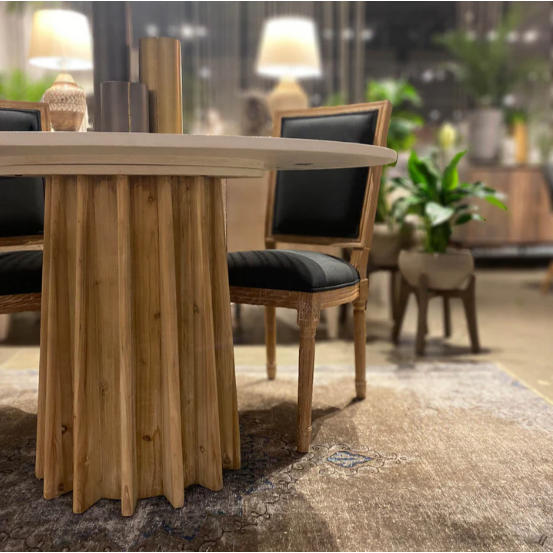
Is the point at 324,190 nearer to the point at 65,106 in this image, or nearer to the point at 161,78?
the point at 161,78

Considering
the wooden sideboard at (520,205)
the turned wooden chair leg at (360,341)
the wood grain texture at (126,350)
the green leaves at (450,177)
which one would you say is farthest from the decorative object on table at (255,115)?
the wooden sideboard at (520,205)

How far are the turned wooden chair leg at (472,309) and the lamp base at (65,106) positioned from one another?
167 cm

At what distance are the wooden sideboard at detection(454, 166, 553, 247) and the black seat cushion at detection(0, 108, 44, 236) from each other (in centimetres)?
443

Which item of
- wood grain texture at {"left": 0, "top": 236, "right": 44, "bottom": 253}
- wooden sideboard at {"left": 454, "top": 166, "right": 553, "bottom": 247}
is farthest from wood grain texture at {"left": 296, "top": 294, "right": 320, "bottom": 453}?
Result: wooden sideboard at {"left": 454, "top": 166, "right": 553, "bottom": 247}

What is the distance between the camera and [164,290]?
1188 millimetres

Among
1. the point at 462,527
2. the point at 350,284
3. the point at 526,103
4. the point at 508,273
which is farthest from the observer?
the point at 526,103

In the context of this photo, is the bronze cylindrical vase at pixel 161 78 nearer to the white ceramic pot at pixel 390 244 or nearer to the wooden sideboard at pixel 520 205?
the white ceramic pot at pixel 390 244

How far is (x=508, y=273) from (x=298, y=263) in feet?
14.2

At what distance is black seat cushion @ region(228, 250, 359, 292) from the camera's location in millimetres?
1494

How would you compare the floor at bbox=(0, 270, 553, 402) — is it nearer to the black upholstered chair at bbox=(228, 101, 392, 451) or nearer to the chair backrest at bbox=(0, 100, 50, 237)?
the black upholstered chair at bbox=(228, 101, 392, 451)

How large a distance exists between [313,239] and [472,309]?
0.96 m

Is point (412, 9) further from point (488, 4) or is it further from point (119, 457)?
point (119, 457)

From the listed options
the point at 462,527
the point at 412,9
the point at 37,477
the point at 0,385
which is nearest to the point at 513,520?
the point at 462,527

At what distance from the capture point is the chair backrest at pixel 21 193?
174 centimetres
